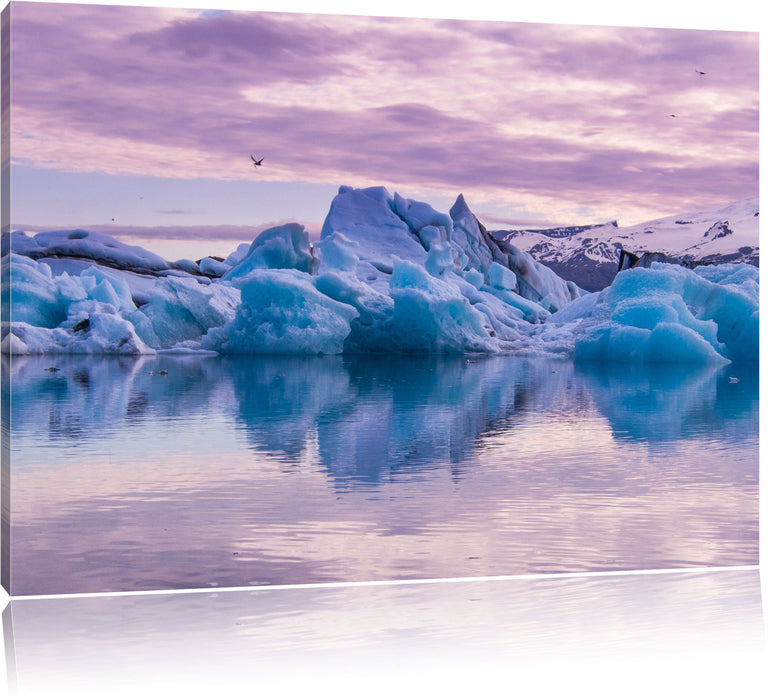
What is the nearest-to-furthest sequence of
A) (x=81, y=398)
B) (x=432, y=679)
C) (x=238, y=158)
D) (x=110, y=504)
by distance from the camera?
1. (x=432, y=679)
2. (x=110, y=504)
3. (x=238, y=158)
4. (x=81, y=398)

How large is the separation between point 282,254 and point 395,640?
545 inches

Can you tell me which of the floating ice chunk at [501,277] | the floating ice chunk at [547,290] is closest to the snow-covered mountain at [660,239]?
the floating ice chunk at [547,290]

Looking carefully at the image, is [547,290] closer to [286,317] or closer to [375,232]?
[375,232]

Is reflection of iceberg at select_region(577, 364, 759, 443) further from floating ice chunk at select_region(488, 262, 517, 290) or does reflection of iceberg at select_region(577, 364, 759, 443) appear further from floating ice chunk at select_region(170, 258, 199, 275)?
floating ice chunk at select_region(170, 258, 199, 275)

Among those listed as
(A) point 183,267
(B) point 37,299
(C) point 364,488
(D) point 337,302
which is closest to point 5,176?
(C) point 364,488

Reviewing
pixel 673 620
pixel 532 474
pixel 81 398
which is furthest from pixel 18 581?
pixel 81 398

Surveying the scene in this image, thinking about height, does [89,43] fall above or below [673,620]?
above

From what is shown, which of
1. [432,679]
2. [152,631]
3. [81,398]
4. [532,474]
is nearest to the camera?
[432,679]

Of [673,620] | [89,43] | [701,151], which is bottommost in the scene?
[673,620]

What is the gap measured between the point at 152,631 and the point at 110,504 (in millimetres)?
1427

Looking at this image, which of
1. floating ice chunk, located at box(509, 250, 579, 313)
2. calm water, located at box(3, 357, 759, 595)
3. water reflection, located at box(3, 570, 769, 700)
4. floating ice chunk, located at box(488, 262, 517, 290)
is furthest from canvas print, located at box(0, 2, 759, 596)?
floating ice chunk, located at box(488, 262, 517, 290)

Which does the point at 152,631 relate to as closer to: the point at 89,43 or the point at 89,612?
the point at 89,612

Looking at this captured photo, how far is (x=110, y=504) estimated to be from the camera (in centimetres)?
480

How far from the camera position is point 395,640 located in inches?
136
